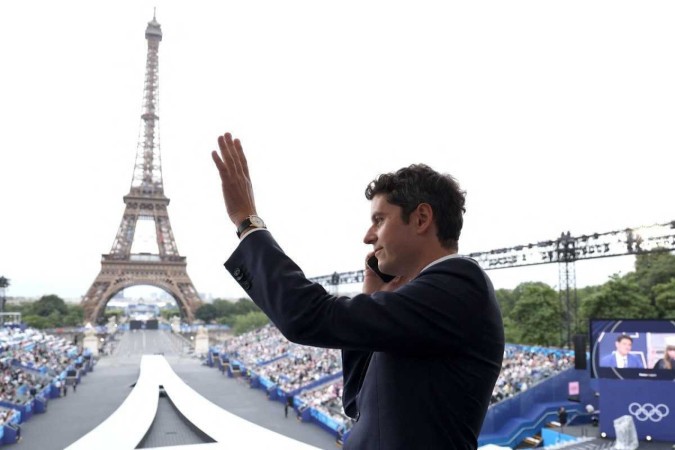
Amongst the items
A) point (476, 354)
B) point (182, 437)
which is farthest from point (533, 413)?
point (476, 354)

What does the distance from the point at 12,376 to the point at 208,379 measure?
772 cm

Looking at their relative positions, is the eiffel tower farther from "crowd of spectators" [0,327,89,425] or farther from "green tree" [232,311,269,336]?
"crowd of spectators" [0,327,89,425]

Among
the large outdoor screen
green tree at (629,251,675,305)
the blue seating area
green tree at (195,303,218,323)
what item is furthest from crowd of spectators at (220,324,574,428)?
green tree at (195,303,218,323)

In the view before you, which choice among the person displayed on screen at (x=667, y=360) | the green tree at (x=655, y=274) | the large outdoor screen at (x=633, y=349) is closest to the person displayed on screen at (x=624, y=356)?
the large outdoor screen at (x=633, y=349)

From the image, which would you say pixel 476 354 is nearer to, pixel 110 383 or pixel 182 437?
pixel 182 437

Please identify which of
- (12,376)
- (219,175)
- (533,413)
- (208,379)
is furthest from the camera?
(208,379)

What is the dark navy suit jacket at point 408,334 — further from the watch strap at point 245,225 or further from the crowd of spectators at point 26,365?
the crowd of spectators at point 26,365

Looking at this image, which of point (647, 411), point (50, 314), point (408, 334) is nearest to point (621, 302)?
point (647, 411)

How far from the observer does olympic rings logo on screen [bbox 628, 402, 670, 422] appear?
1091cm

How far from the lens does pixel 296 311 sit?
85cm

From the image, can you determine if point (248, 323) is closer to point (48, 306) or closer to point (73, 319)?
point (73, 319)

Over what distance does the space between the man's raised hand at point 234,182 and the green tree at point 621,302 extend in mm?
24103

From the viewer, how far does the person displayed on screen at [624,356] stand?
11.0 metres

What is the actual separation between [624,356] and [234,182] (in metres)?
12.4
